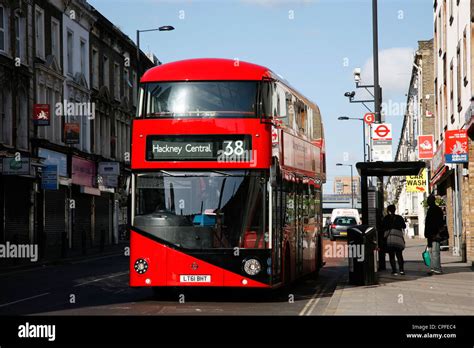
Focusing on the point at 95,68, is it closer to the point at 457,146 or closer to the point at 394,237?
the point at 457,146

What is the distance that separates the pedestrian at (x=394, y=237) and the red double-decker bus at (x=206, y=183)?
7.13 m

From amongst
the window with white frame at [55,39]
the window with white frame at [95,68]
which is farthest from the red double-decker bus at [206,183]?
the window with white frame at [95,68]

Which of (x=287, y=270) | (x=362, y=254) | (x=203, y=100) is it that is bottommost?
(x=287, y=270)

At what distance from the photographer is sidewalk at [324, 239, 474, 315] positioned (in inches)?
579

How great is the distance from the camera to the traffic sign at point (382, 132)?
2277 centimetres

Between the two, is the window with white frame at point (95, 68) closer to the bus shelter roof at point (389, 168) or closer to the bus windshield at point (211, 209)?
the bus shelter roof at point (389, 168)

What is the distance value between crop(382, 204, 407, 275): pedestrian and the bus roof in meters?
7.59

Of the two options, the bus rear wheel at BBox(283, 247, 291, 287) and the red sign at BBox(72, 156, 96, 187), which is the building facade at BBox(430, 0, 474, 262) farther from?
the red sign at BBox(72, 156, 96, 187)

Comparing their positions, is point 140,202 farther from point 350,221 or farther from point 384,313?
point 350,221

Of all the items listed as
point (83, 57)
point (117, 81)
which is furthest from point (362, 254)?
point (117, 81)

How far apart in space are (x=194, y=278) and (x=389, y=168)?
644cm

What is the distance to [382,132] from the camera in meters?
22.8

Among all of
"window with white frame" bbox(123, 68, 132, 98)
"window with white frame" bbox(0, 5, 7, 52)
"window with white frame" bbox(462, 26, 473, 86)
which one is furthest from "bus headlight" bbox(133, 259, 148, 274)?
"window with white frame" bbox(123, 68, 132, 98)
